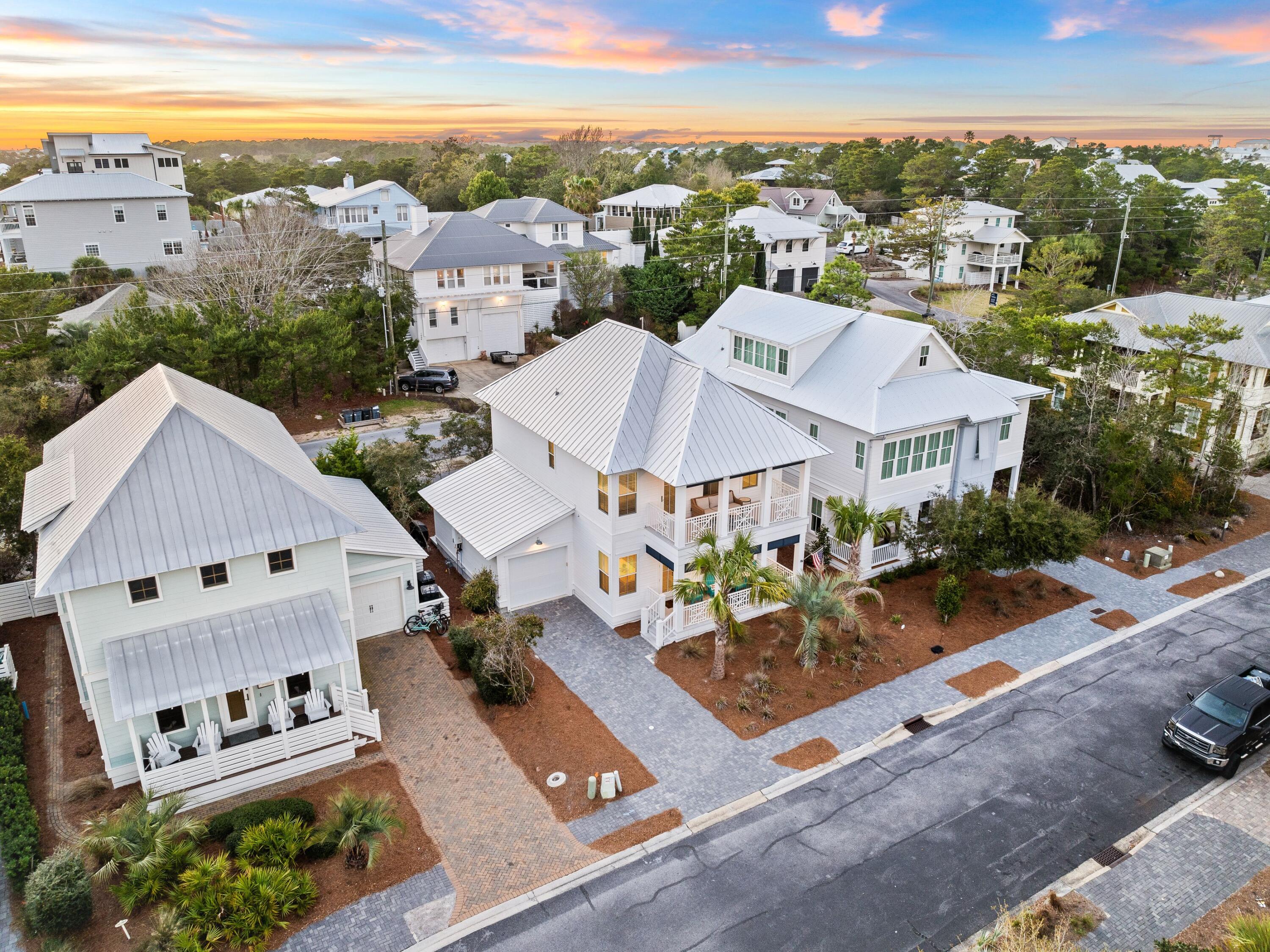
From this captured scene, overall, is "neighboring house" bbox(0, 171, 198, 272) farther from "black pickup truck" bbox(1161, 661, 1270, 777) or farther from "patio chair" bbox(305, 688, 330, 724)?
"black pickup truck" bbox(1161, 661, 1270, 777)

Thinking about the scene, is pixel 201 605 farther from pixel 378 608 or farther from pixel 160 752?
pixel 378 608

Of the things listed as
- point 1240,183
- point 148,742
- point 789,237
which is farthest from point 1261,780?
point 1240,183

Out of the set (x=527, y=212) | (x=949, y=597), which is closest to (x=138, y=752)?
(x=949, y=597)

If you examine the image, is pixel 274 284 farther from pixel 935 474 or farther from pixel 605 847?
pixel 605 847

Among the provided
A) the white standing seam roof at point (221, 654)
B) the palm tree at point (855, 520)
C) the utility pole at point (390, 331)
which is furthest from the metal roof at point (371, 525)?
the utility pole at point (390, 331)

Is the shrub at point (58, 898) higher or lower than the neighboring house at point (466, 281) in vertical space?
lower

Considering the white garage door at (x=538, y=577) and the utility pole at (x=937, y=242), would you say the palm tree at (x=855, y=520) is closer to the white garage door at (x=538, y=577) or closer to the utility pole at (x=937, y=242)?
the white garage door at (x=538, y=577)
